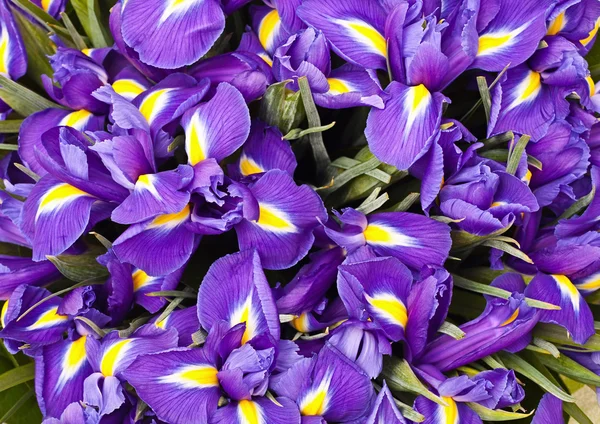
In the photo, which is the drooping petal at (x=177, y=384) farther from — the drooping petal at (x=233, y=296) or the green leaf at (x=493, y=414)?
the green leaf at (x=493, y=414)

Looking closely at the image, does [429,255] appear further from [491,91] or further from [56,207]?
[56,207]

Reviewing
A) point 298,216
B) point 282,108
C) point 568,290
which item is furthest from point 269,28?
point 568,290

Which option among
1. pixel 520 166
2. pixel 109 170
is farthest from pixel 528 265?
pixel 109 170

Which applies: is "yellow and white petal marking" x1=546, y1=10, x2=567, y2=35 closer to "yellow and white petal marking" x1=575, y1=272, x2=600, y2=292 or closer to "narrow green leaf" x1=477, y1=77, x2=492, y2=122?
"narrow green leaf" x1=477, y1=77, x2=492, y2=122

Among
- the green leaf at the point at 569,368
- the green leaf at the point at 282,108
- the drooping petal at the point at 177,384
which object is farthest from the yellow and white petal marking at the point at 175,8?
the green leaf at the point at 569,368

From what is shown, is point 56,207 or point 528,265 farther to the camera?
point 528,265

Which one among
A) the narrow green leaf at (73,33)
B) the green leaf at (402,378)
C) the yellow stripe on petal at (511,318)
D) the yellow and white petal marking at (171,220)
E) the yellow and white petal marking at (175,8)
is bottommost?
the green leaf at (402,378)
